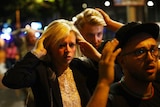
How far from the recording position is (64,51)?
2.59 meters

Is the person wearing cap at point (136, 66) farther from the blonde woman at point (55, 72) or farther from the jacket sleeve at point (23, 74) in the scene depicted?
the jacket sleeve at point (23, 74)

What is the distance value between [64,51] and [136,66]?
84 centimetres

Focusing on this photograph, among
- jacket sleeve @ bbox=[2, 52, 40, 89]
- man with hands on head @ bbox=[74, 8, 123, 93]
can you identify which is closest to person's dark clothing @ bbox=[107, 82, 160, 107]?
jacket sleeve @ bbox=[2, 52, 40, 89]

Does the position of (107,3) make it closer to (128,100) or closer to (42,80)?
(42,80)

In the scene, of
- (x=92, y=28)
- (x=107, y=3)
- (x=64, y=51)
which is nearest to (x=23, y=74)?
(x=64, y=51)

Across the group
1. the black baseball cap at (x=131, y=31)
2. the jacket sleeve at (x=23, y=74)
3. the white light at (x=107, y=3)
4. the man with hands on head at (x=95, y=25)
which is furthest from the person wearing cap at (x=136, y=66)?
the white light at (x=107, y=3)

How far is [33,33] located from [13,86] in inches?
174

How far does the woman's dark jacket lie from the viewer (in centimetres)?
254

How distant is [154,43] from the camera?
189 cm

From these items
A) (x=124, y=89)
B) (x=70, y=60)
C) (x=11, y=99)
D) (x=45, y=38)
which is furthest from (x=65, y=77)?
(x=11, y=99)

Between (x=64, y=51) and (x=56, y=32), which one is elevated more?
(x=56, y=32)

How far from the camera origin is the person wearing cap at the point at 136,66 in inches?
71.7

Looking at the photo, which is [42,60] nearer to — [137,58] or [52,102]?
[52,102]

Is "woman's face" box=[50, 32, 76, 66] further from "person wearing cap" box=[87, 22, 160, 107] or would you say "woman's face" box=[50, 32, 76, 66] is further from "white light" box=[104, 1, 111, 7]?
"white light" box=[104, 1, 111, 7]
